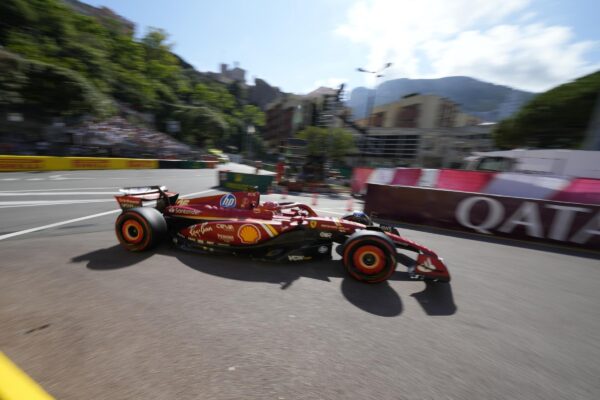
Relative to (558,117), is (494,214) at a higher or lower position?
lower

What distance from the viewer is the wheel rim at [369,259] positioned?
386 cm

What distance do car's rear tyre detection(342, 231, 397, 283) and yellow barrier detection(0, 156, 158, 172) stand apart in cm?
1873

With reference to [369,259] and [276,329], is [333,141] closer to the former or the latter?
[369,259]

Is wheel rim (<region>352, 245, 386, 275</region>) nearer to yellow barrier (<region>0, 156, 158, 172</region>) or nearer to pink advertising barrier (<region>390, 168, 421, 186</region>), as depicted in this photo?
pink advertising barrier (<region>390, 168, 421, 186</region>)

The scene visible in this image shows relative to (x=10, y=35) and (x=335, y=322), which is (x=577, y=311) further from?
(x=10, y=35)

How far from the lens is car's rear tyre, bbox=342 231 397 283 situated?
3809 mm

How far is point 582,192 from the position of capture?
749cm

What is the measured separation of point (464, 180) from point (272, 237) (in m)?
8.21

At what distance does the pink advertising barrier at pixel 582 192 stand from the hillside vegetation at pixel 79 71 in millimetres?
31269

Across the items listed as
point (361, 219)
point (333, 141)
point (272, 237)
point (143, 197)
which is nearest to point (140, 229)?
point (143, 197)

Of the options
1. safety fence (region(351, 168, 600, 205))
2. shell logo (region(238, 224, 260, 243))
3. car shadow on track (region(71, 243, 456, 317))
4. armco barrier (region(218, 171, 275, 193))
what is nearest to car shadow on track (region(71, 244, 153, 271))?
car shadow on track (region(71, 243, 456, 317))

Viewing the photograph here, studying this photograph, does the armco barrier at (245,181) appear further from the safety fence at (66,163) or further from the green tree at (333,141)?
the green tree at (333,141)

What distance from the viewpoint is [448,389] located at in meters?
2.17

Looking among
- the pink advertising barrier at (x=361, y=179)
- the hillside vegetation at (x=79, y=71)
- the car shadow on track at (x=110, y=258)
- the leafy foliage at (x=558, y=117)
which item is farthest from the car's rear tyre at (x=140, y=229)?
the leafy foliage at (x=558, y=117)
